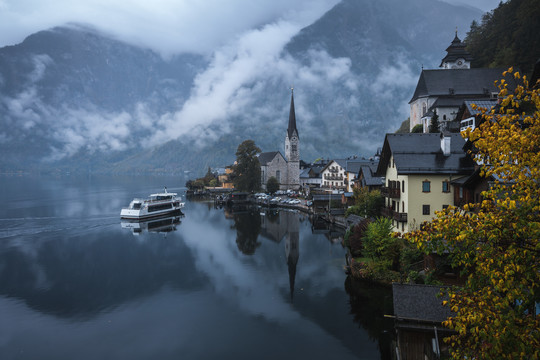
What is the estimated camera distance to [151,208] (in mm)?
89312

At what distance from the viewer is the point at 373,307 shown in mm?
30516

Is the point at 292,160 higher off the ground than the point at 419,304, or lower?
higher

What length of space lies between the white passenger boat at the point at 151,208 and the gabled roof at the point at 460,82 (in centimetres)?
6735

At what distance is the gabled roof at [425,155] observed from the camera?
3975cm

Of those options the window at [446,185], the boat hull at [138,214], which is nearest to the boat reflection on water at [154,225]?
the boat hull at [138,214]

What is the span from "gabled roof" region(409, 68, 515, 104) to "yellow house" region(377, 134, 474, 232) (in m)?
47.7

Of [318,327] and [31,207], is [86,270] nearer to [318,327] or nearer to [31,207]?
[318,327]

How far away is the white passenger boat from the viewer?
274ft

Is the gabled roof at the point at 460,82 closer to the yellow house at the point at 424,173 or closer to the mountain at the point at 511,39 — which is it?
the mountain at the point at 511,39

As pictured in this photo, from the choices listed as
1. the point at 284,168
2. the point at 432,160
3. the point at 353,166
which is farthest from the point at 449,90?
the point at 284,168

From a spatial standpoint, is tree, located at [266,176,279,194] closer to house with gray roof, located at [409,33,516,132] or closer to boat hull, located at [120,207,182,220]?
boat hull, located at [120,207,182,220]

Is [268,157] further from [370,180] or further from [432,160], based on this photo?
[432,160]

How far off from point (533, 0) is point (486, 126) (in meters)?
94.1

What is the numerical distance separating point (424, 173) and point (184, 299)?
28065 millimetres
